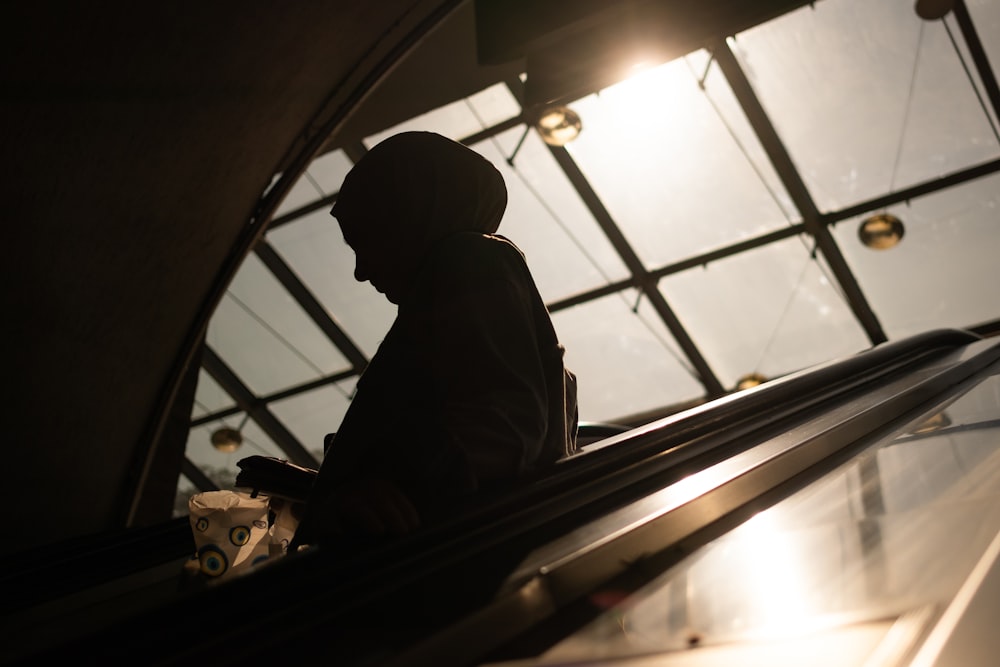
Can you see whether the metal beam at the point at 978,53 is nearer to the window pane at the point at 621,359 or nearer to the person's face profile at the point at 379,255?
the window pane at the point at 621,359

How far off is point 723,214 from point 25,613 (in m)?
9.45

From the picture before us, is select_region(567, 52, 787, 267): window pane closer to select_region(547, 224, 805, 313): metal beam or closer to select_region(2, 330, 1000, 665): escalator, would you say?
select_region(547, 224, 805, 313): metal beam

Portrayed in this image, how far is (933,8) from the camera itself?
25.7ft

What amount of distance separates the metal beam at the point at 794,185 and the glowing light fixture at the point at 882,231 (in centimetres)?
110

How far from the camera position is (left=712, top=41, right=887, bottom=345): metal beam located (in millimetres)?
9156

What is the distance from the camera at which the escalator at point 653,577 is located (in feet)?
3.28

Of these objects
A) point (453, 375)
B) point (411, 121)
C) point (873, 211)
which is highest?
point (411, 121)

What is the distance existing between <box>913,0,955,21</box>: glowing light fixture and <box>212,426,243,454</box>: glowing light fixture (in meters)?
10.6

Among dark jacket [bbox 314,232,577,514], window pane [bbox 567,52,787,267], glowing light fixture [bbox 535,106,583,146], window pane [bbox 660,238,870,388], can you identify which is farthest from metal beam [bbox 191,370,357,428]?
dark jacket [bbox 314,232,577,514]

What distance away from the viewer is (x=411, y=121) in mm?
10352

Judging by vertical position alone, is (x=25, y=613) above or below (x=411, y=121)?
below

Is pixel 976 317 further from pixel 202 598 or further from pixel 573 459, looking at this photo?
pixel 202 598

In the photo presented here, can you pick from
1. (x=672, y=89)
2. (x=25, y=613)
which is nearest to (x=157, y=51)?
(x=25, y=613)

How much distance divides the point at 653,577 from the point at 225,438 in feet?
40.3
